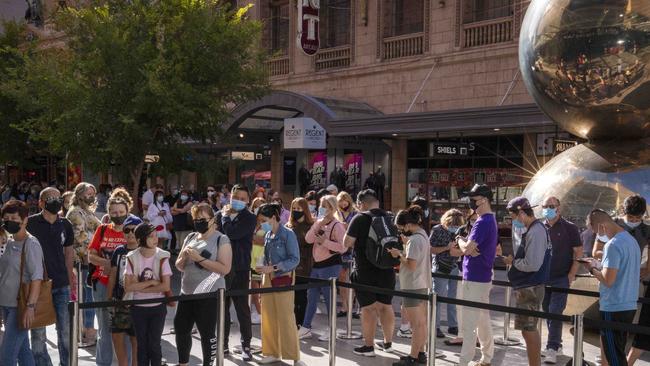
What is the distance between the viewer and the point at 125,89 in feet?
54.6

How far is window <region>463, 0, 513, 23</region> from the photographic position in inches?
747

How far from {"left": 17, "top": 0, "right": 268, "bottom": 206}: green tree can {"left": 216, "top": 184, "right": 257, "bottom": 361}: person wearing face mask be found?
8531 mm

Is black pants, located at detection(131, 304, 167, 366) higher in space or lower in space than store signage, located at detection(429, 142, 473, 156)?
lower

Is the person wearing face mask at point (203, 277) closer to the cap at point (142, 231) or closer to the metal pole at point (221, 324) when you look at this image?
the metal pole at point (221, 324)

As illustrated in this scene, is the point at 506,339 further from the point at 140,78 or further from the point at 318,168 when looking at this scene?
the point at 318,168

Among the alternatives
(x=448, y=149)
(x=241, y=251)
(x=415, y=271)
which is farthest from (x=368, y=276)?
(x=448, y=149)

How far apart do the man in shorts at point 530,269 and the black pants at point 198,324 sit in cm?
307

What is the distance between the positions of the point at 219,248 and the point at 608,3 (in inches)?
226

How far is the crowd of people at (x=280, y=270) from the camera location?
6137mm

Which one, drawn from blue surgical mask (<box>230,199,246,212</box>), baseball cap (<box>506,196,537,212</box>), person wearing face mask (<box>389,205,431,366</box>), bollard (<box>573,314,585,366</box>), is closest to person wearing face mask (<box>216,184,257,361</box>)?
blue surgical mask (<box>230,199,246,212</box>)

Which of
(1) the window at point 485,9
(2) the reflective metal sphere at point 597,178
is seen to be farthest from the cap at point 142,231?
(1) the window at point 485,9

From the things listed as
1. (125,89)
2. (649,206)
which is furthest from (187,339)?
(125,89)

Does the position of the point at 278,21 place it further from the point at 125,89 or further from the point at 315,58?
the point at 125,89

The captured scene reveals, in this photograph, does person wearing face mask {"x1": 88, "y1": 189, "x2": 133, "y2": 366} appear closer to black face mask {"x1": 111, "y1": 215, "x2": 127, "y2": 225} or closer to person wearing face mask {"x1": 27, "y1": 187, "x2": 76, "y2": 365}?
black face mask {"x1": 111, "y1": 215, "x2": 127, "y2": 225}
